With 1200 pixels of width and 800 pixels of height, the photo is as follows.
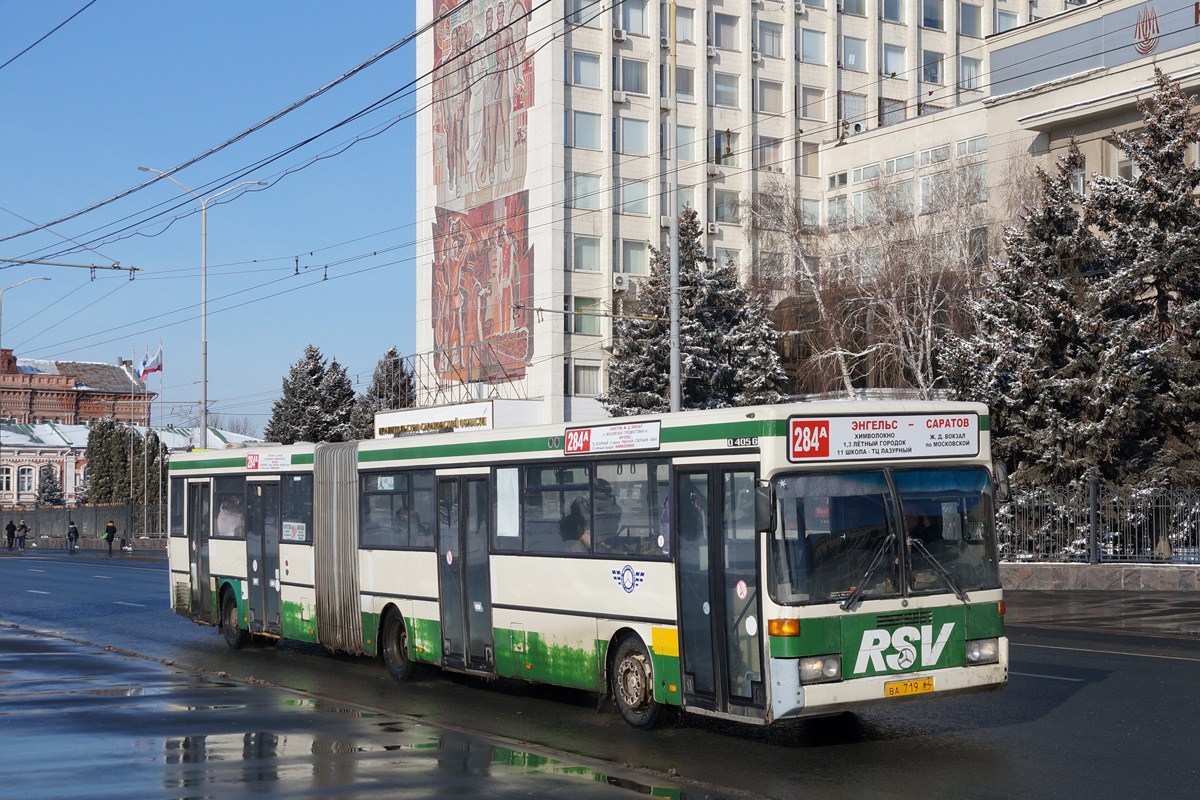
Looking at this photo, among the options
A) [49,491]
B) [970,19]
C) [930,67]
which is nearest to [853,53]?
[930,67]

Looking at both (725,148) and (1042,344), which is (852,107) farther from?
(1042,344)

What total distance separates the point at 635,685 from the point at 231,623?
31.0 ft

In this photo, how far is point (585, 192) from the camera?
64.8 meters

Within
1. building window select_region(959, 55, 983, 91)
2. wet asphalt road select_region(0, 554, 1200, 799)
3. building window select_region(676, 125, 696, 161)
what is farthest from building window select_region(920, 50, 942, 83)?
wet asphalt road select_region(0, 554, 1200, 799)

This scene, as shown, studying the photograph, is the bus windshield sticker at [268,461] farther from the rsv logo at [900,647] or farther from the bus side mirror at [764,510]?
the rsv logo at [900,647]

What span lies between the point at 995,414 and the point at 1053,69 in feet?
70.7

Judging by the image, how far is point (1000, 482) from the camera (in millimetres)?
10828

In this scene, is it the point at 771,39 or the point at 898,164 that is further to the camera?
the point at 771,39

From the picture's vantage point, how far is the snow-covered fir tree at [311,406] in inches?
2756

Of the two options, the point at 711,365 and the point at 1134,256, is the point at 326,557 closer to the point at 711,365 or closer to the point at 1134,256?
the point at 1134,256

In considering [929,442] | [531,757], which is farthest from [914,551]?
[531,757]

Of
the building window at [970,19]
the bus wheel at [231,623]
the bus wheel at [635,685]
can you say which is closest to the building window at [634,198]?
the building window at [970,19]

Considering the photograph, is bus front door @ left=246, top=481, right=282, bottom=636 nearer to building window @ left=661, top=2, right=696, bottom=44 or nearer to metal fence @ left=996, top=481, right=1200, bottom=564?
metal fence @ left=996, top=481, right=1200, bottom=564

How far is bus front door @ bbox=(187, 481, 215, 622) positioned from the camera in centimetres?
1964
